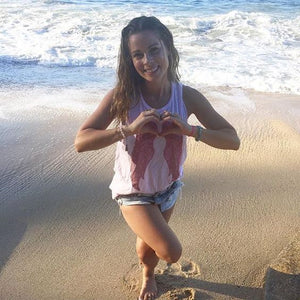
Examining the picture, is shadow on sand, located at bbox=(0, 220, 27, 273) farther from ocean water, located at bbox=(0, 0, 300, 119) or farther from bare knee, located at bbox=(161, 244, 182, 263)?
ocean water, located at bbox=(0, 0, 300, 119)

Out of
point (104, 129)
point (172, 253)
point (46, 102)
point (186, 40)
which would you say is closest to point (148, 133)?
point (104, 129)

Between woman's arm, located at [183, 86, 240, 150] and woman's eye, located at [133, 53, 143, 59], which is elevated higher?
woman's eye, located at [133, 53, 143, 59]

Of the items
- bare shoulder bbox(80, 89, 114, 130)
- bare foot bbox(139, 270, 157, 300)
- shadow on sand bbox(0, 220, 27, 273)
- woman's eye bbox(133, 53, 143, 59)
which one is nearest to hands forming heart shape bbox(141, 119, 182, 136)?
bare shoulder bbox(80, 89, 114, 130)

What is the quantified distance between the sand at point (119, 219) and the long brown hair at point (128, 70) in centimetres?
113

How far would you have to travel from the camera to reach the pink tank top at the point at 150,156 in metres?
2.40

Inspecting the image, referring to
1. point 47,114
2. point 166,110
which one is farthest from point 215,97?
point 166,110

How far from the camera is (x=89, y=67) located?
27.4ft

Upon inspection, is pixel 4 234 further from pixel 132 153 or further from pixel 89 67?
pixel 89 67

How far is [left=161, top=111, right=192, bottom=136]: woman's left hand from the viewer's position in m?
2.18

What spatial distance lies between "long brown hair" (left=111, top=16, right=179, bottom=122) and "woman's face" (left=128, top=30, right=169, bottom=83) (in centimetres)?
3

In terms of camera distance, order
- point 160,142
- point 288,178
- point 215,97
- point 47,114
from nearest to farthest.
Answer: point 160,142
point 288,178
point 47,114
point 215,97

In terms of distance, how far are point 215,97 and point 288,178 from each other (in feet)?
8.75

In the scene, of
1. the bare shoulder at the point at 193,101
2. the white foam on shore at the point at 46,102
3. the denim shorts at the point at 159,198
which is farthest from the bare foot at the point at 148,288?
the white foam on shore at the point at 46,102

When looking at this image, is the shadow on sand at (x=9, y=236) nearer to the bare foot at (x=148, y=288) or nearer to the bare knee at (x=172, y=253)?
the bare foot at (x=148, y=288)
